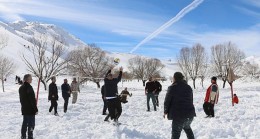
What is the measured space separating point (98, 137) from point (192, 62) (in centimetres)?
6891

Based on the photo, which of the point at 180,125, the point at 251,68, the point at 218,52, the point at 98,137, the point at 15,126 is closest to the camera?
the point at 180,125

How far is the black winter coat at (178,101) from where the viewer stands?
791 cm

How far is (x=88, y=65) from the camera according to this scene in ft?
220

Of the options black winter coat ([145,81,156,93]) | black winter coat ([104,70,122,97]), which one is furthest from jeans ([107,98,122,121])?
black winter coat ([145,81,156,93])

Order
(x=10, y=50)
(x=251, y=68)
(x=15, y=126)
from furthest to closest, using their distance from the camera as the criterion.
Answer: (x=10, y=50) < (x=251, y=68) < (x=15, y=126)

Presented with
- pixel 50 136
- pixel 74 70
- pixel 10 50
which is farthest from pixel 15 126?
pixel 10 50

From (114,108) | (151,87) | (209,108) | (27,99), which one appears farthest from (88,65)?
(27,99)

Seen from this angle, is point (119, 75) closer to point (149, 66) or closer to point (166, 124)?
point (166, 124)

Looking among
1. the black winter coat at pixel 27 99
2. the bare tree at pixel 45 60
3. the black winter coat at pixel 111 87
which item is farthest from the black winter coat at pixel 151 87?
the bare tree at pixel 45 60

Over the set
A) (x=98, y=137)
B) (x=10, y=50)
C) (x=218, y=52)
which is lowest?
(x=98, y=137)

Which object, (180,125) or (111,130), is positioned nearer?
(180,125)

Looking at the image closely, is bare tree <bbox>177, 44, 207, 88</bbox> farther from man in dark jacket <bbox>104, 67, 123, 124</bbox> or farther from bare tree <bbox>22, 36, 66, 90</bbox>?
man in dark jacket <bbox>104, 67, 123, 124</bbox>

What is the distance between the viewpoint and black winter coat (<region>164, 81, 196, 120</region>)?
26.0 ft

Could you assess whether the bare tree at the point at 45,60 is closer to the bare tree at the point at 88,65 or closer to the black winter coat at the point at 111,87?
the bare tree at the point at 88,65
